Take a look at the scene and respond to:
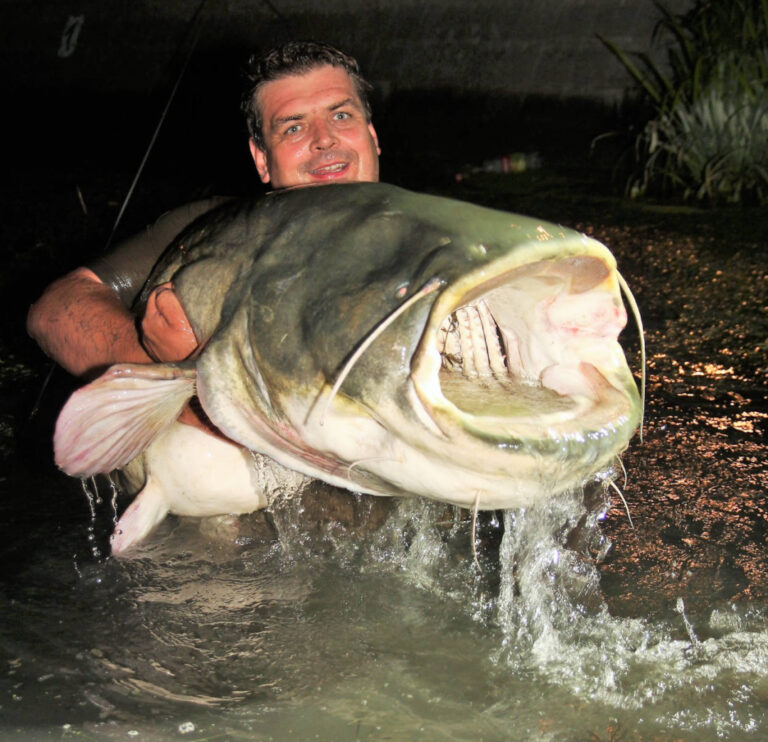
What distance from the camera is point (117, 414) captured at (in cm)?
195

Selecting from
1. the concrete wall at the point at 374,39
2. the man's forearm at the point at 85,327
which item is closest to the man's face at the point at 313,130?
the man's forearm at the point at 85,327

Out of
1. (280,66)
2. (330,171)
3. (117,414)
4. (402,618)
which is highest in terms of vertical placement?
A: (280,66)

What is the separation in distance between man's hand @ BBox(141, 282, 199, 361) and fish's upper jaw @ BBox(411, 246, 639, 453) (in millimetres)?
524

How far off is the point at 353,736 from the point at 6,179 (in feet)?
22.1

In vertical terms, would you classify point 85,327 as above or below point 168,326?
below

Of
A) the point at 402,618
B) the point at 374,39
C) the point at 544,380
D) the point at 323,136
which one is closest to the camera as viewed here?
the point at 544,380

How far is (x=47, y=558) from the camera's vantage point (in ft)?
8.39

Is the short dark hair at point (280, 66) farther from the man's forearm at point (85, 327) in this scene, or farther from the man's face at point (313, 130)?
the man's forearm at point (85, 327)

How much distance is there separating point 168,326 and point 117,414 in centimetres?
20

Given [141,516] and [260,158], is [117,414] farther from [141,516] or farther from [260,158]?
[260,158]

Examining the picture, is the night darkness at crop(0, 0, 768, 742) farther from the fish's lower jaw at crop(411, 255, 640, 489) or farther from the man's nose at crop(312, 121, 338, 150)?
the fish's lower jaw at crop(411, 255, 640, 489)

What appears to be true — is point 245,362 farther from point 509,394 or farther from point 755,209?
point 755,209

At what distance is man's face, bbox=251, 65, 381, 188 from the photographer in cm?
294

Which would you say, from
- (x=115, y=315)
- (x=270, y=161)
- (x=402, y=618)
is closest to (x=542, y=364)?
(x=402, y=618)
